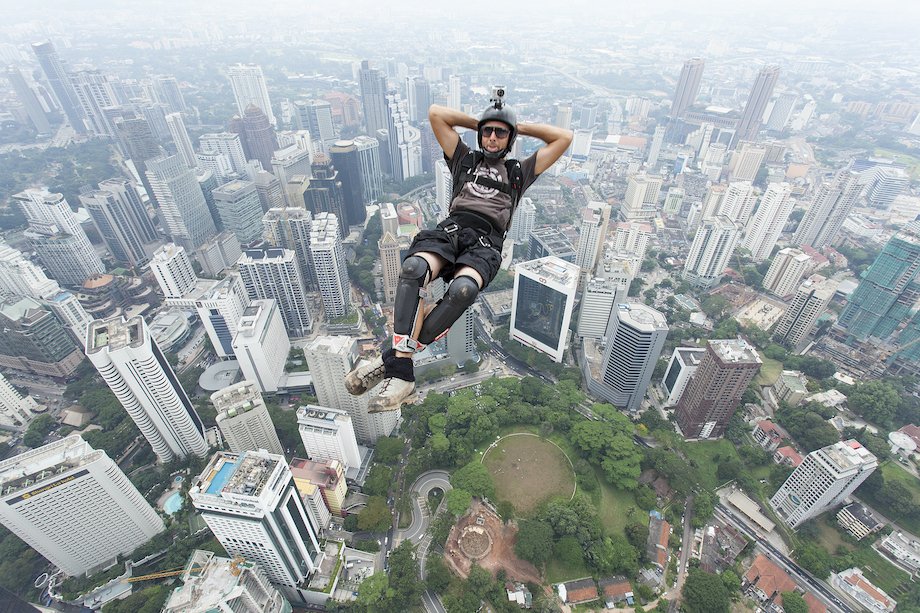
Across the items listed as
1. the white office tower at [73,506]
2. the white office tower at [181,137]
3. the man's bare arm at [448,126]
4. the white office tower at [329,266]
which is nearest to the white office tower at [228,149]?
the white office tower at [181,137]

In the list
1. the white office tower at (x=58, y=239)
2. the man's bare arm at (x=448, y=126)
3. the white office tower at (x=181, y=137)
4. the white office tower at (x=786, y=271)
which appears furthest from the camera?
the white office tower at (x=181, y=137)

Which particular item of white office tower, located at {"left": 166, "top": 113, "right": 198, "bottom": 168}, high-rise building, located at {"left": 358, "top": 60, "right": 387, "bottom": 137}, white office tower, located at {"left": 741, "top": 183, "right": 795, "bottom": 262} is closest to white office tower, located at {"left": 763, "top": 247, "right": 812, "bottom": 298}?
white office tower, located at {"left": 741, "top": 183, "right": 795, "bottom": 262}

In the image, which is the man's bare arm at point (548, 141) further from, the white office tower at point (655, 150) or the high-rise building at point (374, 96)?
the white office tower at point (655, 150)

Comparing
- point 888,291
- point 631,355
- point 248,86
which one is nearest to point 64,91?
point 248,86

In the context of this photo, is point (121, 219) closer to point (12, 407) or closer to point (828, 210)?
point (12, 407)

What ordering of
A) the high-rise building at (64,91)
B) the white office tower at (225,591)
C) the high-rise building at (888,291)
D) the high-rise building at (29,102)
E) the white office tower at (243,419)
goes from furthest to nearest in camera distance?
the high-rise building at (64,91)
the high-rise building at (29,102)
the high-rise building at (888,291)
the white office tower at (243,419)
the white office tower at (225,591)

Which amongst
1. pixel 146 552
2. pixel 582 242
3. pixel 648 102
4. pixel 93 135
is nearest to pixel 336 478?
pixel 146 552
